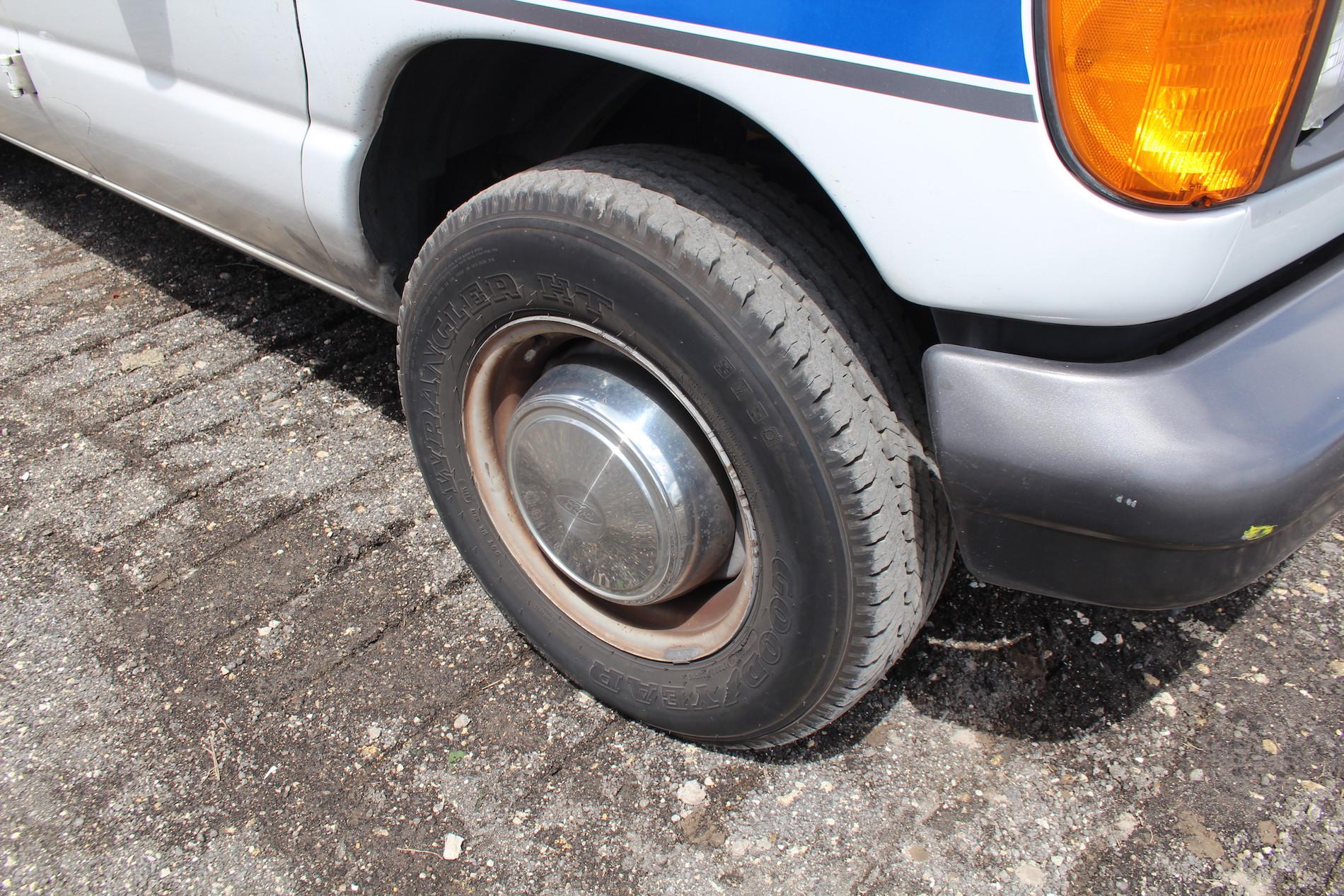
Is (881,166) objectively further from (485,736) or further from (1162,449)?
(485,736)

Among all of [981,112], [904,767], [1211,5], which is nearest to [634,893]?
[904,767]

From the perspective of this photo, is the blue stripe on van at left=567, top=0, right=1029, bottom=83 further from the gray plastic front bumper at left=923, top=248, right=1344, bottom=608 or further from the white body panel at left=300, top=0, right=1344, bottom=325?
the gray plastic front bumper at left=923, top=248, right=1344, bottom=608

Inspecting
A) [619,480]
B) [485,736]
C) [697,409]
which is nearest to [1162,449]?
[697,409]

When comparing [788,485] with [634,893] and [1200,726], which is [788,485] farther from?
[1200,726]

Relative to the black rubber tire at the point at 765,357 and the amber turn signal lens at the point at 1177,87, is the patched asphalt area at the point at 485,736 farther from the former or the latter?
the amber turn signal lens at the point at 1177,87

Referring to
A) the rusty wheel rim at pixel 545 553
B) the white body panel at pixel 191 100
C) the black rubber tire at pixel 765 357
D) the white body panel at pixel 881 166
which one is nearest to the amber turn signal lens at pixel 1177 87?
the white body panel at pixel 881 166

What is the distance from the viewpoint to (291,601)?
2088 mm

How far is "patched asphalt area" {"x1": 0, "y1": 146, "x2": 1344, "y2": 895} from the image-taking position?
159 centimetres

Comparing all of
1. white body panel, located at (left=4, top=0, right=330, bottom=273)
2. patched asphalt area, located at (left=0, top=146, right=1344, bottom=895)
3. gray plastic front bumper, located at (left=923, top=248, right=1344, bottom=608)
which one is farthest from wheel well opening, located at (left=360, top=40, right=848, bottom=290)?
patched asphalt area, located at (left=0, top=146, right=1344, bottom=895)

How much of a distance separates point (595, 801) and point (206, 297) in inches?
90.8

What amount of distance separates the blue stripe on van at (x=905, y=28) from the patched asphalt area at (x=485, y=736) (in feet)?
4.07

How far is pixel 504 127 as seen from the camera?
1875 mm

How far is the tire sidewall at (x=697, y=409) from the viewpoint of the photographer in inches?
51.6

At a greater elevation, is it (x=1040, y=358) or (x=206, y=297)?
(x=1040, y=358)
